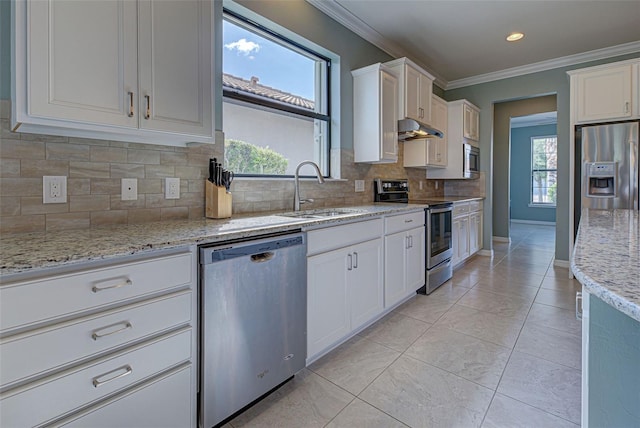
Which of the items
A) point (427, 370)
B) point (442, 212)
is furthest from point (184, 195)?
point (442, 212)

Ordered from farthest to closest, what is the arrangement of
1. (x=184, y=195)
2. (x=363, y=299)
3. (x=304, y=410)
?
(x=363, y=299) < (x=184, y=195) < (x=304, y=410)

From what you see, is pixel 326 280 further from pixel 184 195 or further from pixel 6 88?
pixel 6 88

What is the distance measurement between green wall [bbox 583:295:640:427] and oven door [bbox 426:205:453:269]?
95.7 inches

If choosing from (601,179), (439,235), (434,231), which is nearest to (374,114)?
(434,231)

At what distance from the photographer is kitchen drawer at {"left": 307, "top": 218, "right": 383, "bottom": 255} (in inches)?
72.9

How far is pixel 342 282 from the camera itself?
2.09m

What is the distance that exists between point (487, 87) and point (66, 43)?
5.25 meters

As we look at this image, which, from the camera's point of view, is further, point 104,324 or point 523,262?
point 523,262

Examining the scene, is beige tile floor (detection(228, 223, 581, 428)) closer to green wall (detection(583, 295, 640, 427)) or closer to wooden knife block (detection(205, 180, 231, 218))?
green wall (detection(583, 295, 640, 427))

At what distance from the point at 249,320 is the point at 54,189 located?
108cm

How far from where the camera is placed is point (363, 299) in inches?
90.7

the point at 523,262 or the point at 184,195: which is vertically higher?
the point at 184,195

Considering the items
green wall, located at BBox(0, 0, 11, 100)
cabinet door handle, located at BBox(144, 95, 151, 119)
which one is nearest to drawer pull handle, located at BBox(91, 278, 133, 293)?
cabinet door handle, located at BBox(144, 95, 151, 119)

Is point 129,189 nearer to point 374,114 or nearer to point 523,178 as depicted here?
point 374,114
